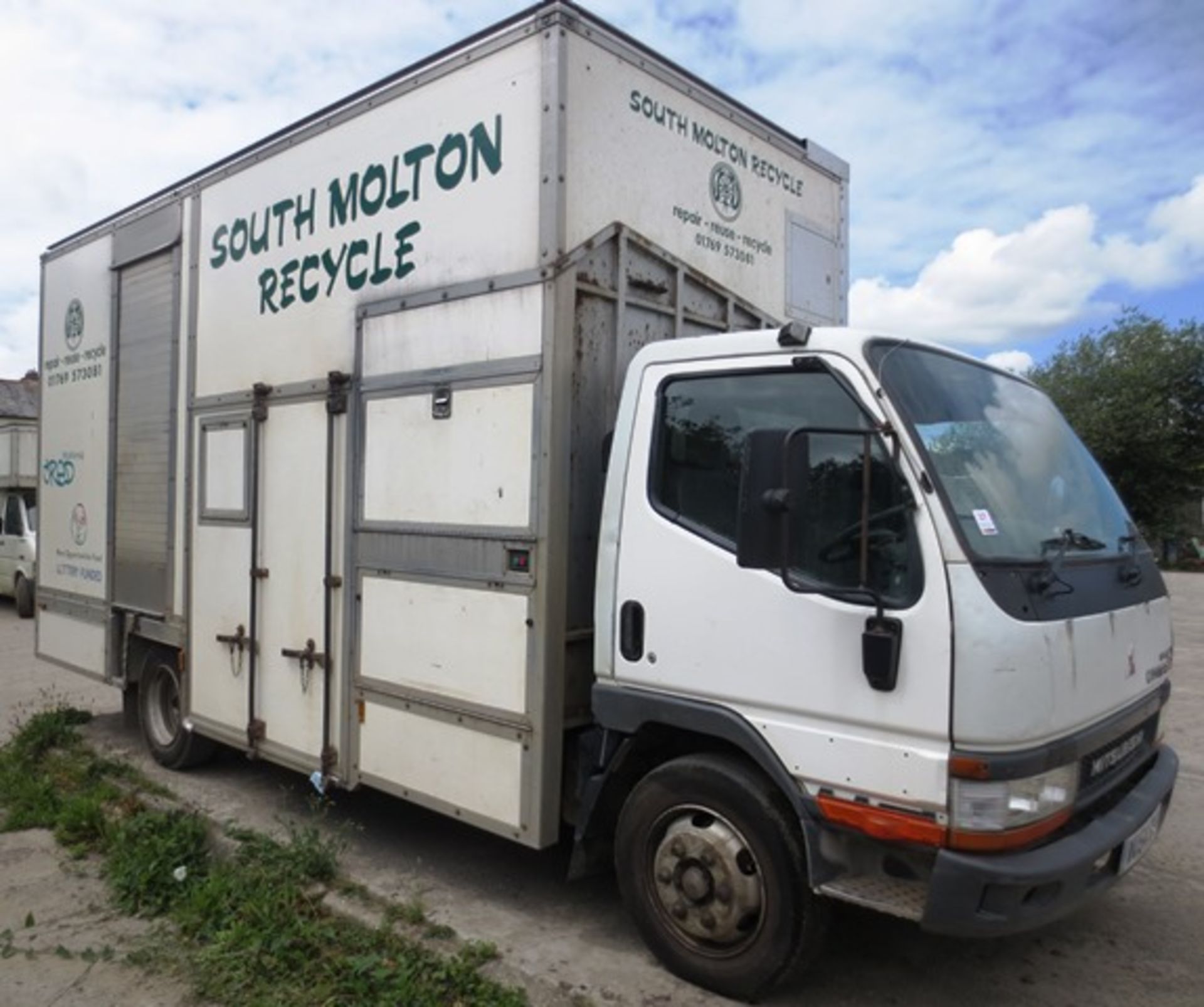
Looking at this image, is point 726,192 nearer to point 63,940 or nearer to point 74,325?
point 63,940

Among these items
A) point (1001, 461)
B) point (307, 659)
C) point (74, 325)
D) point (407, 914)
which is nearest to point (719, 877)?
point (407, 914)

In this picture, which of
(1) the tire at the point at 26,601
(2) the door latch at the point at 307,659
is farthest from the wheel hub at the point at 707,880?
(1) the tire at the point at 26,601

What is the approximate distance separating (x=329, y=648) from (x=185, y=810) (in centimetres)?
139

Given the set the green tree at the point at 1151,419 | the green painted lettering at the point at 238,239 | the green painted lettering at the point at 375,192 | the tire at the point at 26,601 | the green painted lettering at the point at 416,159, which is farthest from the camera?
the green tree at the point at 1151,419

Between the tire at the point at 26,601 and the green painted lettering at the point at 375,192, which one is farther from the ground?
the green painted lettering at the point at 375,192

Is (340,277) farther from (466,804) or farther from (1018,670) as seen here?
(1018,670)

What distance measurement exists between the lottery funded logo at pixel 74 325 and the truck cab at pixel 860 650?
5.15 metres

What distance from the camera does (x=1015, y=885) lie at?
2824mm

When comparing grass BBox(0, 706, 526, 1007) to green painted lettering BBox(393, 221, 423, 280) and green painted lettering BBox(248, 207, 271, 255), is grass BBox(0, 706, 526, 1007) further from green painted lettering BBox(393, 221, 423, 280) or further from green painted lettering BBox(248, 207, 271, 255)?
green painted lettering BBox(248, 207, 271, 255)

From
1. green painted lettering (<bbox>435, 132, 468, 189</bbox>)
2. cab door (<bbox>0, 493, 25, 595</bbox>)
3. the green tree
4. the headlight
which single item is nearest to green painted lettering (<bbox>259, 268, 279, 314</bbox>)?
green painted lettering (<bbox>435, 132, 468, 189</bbox>)

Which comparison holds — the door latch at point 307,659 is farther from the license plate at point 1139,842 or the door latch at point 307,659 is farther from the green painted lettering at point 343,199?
the license plate at point 1139,842

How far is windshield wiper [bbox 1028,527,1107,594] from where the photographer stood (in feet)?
9.60

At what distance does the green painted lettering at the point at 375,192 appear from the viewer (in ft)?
15.4

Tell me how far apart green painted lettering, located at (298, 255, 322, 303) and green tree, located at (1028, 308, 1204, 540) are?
3112 cm
